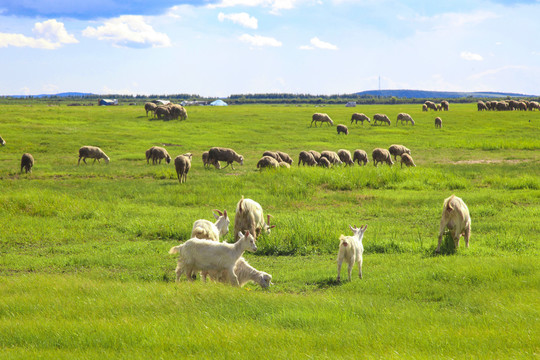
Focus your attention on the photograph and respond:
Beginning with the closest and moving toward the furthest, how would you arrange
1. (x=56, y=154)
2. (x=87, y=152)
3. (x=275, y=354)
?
(x=275, y=354), (x=87, y=152), (x=56, y=154)

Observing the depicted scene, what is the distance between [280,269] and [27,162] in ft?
67.5

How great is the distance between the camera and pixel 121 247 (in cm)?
1293

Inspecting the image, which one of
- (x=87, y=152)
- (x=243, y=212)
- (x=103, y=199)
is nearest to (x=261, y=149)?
(x=87, y=152)

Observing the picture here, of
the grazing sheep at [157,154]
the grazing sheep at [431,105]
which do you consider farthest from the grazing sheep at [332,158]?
the grazing sheep at [431,105]

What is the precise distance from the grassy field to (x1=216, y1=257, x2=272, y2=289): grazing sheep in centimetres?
24

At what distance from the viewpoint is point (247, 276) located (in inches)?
390

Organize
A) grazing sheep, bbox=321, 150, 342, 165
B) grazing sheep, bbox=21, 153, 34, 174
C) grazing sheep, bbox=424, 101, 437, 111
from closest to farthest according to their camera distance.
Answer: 1. grazing sheep, bbox=21, 153, 34, 174
2. grazing sheep, bbox=321, 150, 342, 165
3. grazing sheep, bbox=424, 101, 437, 111

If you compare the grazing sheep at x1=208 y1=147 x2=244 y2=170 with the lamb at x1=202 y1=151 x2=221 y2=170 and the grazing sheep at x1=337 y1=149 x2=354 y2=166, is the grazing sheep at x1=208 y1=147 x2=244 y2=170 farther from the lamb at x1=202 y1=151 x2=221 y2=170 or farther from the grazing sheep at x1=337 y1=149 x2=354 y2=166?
the grazing sheep at x1=337 y1=149 x2=354 y2=166

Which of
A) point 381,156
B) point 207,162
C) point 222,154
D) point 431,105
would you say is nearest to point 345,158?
point 381,156

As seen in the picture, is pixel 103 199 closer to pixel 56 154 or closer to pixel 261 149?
pixel 56 154

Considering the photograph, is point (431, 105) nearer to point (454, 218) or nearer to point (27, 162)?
point (27, 162)

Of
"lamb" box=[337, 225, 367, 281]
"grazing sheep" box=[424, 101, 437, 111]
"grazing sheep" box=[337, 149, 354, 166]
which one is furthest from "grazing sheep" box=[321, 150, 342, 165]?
"grazing sheep" box=[424, 101, 437, 111]

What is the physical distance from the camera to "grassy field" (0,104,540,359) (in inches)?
248

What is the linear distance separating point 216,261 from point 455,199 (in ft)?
19.6
